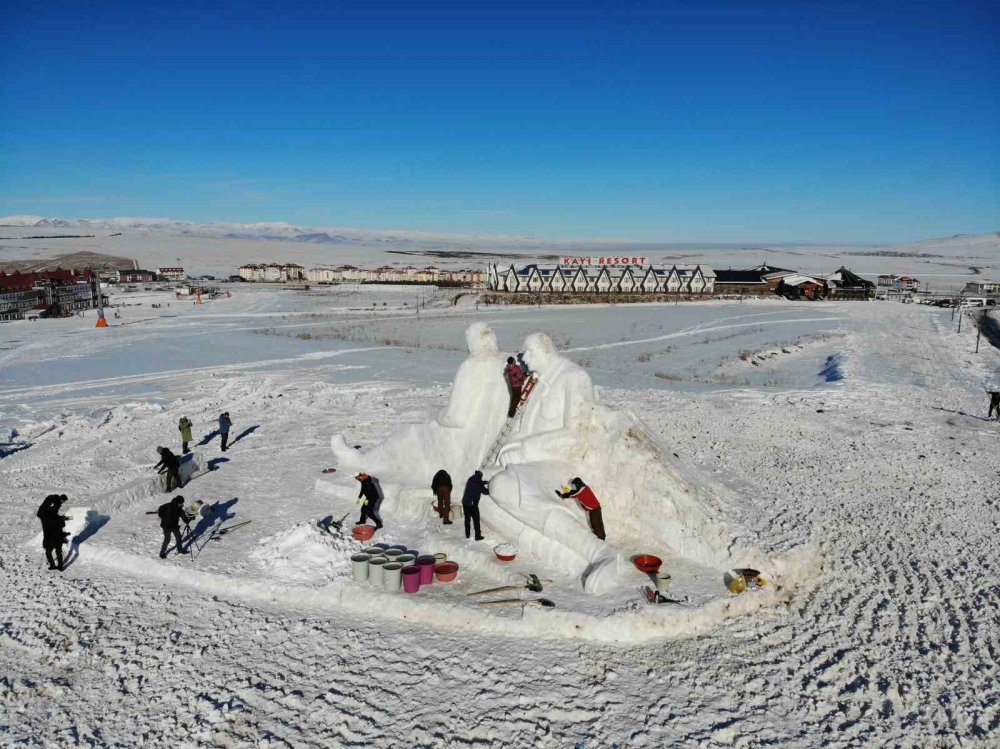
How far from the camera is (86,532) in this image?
33.7 ft

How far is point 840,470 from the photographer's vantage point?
13266mm

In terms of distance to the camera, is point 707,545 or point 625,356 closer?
point 707,545

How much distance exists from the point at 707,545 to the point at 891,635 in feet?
7.97

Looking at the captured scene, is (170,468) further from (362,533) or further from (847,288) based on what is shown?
(847,288)

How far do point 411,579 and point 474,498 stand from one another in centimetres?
160

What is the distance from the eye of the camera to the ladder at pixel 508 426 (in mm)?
10148

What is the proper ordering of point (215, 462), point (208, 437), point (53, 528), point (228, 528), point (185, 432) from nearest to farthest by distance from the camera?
point (53, 528) < point (228, 528) < point (215, 462) < point (185, 432) < point (208, 437)

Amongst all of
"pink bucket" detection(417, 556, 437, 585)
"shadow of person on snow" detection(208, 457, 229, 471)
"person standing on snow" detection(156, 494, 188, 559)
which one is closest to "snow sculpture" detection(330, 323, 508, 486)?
"pink bucket" detection(417, 556, 437, 585)

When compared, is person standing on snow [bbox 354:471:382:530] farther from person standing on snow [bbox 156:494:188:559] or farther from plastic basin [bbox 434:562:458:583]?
person standing on snow [bbox 156:494:188:559]

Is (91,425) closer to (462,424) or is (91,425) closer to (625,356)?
(462,424)

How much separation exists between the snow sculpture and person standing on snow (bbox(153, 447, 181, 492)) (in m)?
4.75

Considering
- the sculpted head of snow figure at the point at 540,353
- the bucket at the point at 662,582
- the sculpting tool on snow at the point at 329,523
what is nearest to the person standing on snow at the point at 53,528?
the sculpting tool on snow at the point at 329,523

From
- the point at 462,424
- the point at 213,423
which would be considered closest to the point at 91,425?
the point at 213,423

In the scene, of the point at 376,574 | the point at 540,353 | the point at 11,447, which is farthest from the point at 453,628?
the point at 11,447
